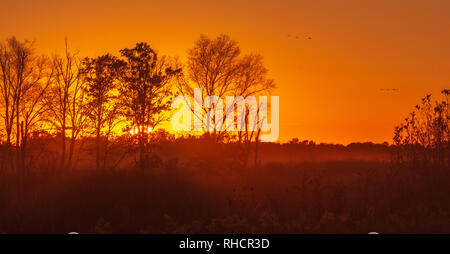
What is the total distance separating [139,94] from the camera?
38844 millimetres

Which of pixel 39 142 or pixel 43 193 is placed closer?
pixel 43 193

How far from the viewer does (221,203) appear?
2678 centimetres

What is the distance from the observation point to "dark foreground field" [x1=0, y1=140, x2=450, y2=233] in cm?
2341

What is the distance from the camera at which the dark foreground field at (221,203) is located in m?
23.4

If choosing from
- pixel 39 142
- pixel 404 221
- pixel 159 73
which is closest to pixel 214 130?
pixel 159 73

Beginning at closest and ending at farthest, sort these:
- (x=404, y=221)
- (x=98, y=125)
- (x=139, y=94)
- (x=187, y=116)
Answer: (x=404, y=221), (x=139, y=94), (x=98, y=125), (x=187, y=116)

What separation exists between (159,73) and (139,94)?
182 centimetres
